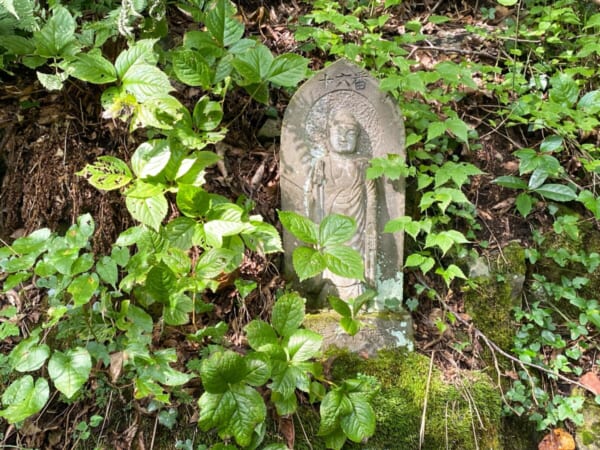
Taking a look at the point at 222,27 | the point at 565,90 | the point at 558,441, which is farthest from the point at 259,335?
the point at 565,90

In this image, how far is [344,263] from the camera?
2.01m

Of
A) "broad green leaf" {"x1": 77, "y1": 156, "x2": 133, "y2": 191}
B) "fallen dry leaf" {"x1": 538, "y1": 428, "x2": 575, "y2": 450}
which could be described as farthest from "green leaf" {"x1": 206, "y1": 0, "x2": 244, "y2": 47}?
"fallen dry leaf" {"x1": 538, "y1": 428, "x2": 575, "y2": 450}

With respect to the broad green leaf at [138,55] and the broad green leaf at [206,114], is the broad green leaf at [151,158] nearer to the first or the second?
the broad green leaf at [206,114]

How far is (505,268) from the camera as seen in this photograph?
9.86ft

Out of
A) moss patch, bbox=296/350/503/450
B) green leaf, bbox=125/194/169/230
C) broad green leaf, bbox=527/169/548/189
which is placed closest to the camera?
green leaf, bbox=125/194/169/230

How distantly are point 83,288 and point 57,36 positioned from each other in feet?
3.69

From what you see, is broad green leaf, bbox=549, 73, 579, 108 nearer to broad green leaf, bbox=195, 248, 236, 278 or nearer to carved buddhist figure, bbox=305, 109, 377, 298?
carved buddhist figure, bbox=305, 109, 377, 298

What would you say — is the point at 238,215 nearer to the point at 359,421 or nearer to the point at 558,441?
the point at 359,421

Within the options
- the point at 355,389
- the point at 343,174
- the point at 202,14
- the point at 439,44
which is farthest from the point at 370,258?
the point at 439,44

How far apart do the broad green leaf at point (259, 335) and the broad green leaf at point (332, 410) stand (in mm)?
338

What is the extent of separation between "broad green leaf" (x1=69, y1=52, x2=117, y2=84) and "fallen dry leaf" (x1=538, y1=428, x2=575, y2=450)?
292 centimetres

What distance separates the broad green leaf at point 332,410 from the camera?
2.06m

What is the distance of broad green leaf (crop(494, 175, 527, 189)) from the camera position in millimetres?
3090

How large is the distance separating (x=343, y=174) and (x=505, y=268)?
120cm
